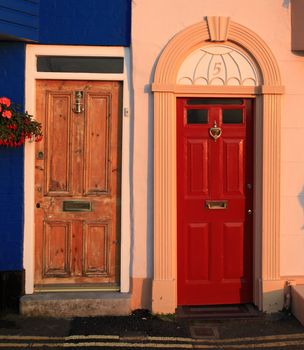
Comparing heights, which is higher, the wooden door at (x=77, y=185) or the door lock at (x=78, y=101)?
the door lock at (x=78, y=101)

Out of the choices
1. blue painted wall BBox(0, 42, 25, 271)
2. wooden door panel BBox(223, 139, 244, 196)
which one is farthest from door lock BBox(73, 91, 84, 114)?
wooden door panel BBox(223, 139, 244, 196)

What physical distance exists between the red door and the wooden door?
31.7 inches

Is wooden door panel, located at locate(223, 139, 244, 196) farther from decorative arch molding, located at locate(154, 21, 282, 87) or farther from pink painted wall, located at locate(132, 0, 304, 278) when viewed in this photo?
decorative arch molding, located at locate(154, 21, 282, 87)

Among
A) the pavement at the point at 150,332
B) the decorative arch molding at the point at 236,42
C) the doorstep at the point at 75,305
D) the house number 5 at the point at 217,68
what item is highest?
the decorative arch molding at the point at 236,42

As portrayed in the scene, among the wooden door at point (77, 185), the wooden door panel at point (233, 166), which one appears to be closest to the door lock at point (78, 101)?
the wooden door at point (77, 185)

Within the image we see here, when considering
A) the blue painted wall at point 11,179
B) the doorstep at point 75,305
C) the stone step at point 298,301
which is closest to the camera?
the stone step at point 298,301

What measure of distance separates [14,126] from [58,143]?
61 cm

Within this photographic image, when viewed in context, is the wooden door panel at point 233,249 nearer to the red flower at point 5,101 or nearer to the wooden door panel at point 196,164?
the wooden door panel at point 196,164

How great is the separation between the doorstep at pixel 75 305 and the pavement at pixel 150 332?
68 millimetres

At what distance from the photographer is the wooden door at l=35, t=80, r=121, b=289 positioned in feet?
16.9

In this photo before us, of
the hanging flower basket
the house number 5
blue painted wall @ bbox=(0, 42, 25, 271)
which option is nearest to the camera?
the hanging flower basket

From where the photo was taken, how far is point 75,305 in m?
4.91

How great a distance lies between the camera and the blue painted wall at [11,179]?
16.4 feet

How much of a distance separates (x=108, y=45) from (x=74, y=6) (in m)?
0.59
